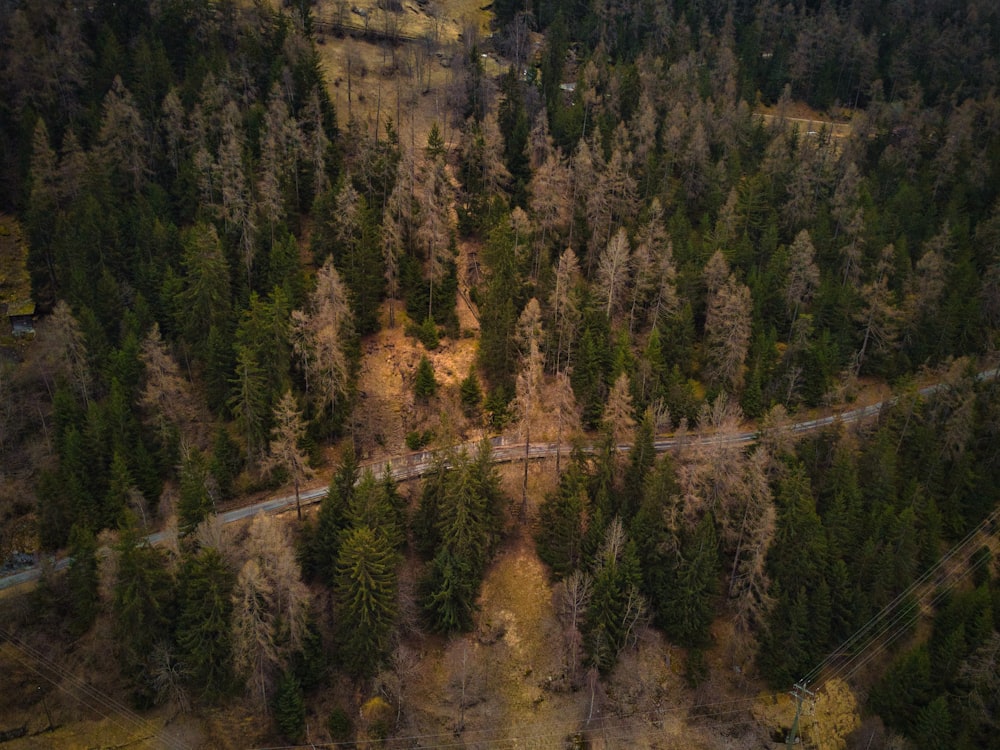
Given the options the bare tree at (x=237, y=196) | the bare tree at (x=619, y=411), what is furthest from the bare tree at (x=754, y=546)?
the bare tree at (x=237, y=196)

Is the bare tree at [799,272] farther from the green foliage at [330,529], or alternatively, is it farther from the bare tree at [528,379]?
the green foliage at [330,529]

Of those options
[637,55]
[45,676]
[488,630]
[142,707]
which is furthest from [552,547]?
[637,55]

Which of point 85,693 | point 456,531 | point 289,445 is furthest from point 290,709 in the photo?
point 289,445

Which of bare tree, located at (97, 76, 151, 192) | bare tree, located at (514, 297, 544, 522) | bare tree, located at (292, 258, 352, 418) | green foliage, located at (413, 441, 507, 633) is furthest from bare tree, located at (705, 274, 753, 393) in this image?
bare tree, located at (97, 76, 151, 192)

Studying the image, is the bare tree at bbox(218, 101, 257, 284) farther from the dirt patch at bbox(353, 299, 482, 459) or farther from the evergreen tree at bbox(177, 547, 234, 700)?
the evergreen tree at bbox(177, 547, 234, 700)

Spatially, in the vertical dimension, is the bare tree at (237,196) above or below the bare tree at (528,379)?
above

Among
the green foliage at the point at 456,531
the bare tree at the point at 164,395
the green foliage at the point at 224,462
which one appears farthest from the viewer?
the bare tree at the point at 164,395

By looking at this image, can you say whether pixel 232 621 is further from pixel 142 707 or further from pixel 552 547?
pixel 552 547
